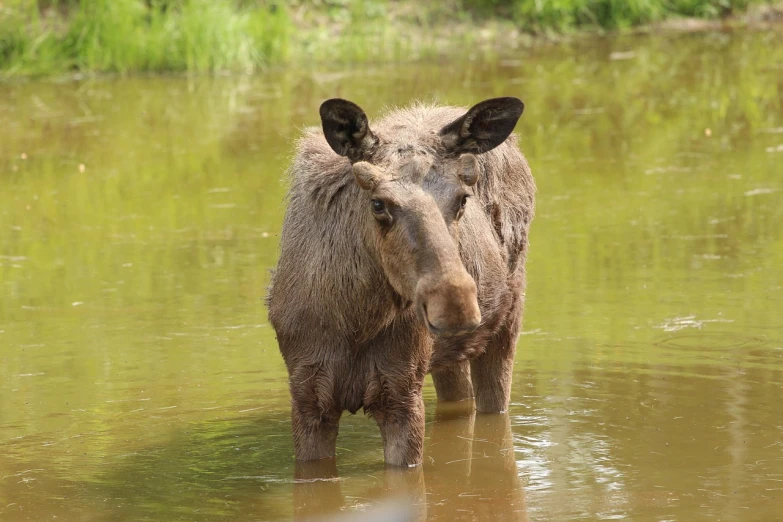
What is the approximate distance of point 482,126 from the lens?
19.9ft

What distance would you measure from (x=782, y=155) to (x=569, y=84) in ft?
18.1

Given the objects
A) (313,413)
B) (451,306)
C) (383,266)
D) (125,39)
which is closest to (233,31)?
(125,39)

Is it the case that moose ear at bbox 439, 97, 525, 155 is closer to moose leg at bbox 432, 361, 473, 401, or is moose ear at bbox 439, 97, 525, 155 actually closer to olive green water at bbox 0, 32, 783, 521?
olive green water at bbox 0, 32, 783, 521

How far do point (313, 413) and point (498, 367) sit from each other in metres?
1.60

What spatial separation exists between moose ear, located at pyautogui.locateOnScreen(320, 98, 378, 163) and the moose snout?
37.8 inches

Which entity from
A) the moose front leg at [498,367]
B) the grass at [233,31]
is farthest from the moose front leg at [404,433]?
the grass at [233,31]

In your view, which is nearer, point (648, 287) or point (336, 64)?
point (648, 287)

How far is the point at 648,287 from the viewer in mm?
9781

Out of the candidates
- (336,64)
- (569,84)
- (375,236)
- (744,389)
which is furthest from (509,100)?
(336,64)

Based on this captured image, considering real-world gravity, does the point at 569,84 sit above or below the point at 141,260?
above

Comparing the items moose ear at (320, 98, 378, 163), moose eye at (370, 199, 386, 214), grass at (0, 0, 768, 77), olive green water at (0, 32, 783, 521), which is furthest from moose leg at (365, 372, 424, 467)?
grass at (0, 0, 768, 77)

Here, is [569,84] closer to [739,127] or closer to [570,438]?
[739,127]

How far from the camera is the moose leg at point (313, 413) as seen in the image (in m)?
6.23

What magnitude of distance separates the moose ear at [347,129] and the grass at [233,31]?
14524 millimetres
